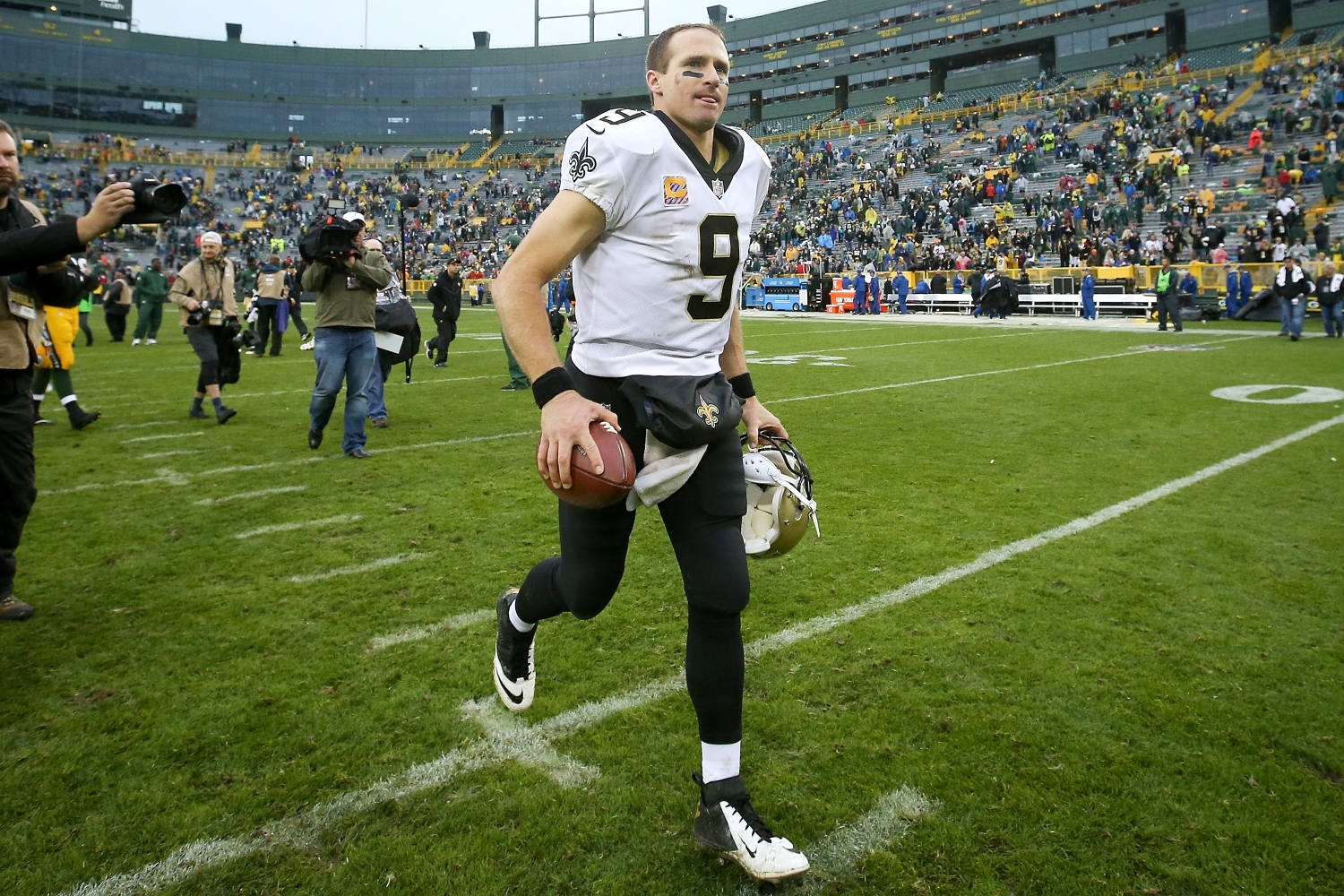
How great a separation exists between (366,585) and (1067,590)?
323cm

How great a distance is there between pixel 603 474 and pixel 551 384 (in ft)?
0.86

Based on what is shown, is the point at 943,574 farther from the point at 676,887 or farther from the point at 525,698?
the point at 676,887

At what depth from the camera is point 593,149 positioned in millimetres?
2262

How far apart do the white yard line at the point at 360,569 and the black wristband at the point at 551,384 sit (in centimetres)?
274

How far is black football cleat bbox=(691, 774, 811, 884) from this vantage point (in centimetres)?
217

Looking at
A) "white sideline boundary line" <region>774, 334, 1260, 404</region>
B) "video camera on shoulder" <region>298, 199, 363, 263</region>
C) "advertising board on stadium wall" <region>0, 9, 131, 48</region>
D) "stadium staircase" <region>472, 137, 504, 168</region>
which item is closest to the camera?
"video camera on shoulder" <region>298, 199, 363, 263</region>

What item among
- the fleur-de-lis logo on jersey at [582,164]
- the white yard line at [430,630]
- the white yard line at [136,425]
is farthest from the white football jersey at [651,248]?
the white yard line at [136,425]

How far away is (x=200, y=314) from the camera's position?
880 cm

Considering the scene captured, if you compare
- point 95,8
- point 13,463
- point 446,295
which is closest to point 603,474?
point 13,463

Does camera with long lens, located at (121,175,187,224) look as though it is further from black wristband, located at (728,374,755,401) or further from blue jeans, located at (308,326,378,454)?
blue jeans, located at (308,326,378,454)

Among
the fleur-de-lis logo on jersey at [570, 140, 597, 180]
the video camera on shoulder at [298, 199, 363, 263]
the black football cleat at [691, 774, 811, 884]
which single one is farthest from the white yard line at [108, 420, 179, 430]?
the black football cleat at [691, 774, 811, 884]

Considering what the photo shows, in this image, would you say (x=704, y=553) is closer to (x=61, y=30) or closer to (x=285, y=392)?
(x=285, y=392)

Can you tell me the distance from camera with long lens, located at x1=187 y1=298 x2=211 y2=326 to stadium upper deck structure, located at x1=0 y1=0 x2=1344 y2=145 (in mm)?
52736

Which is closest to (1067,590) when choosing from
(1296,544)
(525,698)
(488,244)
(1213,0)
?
(1296,544)
